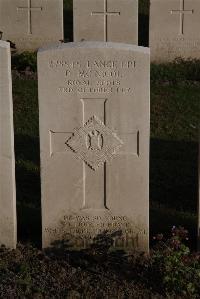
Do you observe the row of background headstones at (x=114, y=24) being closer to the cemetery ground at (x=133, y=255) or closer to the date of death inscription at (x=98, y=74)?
the cemetery ground at (x=133, y=255)

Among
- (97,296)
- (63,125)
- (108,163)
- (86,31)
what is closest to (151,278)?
(97,296)

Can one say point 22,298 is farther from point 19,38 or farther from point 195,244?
point 19,38

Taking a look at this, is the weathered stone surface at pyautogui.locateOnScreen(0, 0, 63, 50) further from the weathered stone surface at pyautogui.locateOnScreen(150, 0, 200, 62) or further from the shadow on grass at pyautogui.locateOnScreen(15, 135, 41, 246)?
the shadow on grass at pyautogui.locateOnScreen(15, 135, 41, 246)

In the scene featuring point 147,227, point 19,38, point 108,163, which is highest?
point 19,38

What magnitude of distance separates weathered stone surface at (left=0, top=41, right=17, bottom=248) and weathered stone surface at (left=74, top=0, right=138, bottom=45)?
649 cm

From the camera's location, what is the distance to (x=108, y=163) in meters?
5.76

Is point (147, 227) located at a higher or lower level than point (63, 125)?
lower

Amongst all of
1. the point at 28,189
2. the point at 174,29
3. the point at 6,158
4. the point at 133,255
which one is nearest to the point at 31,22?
the point at 174,29

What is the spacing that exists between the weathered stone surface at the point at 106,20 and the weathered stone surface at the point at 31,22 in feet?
1.20

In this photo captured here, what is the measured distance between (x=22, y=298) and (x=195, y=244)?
170 centimetres

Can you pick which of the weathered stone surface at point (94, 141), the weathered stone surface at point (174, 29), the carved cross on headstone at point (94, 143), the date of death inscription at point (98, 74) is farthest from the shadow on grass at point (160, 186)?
the weathered stone surface at point (174, 29)

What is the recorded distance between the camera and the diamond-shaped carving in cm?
566

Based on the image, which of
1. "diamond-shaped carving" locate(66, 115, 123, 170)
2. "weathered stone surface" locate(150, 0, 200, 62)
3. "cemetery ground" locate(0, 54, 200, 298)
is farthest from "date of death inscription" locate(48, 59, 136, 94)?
"weathered stone surface" locate(150, 0, 200, 62)

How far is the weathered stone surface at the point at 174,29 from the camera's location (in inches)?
466
